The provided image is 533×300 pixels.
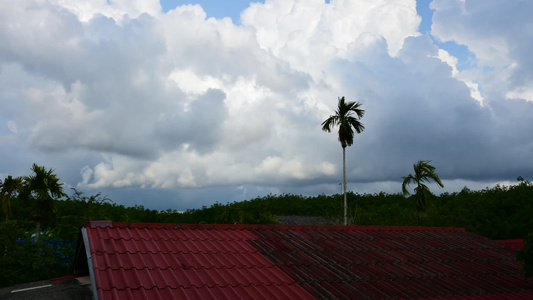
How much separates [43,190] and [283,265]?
18178mm

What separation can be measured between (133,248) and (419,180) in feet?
90.0

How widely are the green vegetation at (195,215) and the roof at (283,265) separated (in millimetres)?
2028

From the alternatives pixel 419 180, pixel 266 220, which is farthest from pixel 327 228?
pixel 419 180

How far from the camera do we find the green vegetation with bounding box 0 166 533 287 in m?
18.4

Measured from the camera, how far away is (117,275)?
335 inches

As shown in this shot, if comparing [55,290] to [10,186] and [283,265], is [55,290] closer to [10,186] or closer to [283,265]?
[283,265]

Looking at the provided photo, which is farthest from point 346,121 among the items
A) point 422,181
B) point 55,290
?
point 55,290

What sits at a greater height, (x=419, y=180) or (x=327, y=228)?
(x=419, y=180)

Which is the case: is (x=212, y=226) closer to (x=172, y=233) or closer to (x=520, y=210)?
(x=172, y=233)

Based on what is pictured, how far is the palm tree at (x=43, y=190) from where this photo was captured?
939 inches

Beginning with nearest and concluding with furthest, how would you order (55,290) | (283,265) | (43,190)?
(55,290)
(283,265)
(43,190)

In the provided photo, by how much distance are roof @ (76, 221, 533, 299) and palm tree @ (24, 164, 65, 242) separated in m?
A: 14.2

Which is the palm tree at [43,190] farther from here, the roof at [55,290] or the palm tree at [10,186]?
the roof at [55,290]

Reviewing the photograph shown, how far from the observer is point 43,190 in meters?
23.9
